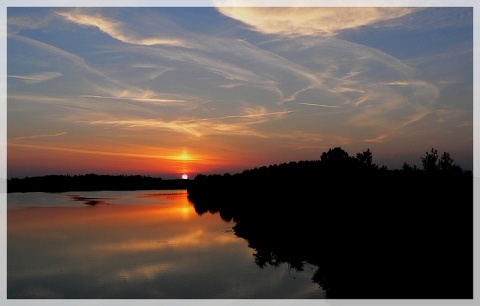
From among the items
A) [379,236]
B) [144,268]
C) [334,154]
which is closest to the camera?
[379,236]

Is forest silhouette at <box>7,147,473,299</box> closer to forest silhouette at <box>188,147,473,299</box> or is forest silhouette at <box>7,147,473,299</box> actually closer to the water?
forest silhouette at <box>188,147,473,299</box>

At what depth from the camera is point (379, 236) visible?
2539 cm

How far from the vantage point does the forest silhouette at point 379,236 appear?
18406 millimetres

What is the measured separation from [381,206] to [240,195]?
54391mm

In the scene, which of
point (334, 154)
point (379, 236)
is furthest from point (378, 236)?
point (334, 154)

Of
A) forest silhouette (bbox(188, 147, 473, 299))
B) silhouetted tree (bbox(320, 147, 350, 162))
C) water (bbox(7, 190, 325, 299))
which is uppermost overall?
silhouetted tree (bbox(320, 147, 350, 162))

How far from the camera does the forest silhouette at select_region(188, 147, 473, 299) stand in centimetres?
1841

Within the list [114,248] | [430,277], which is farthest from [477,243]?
[114,248]

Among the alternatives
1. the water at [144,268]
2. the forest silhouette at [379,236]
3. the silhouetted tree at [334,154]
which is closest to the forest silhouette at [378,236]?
the forest silhouette at [379,236]

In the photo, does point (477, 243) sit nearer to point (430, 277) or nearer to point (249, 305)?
point (430, 277)

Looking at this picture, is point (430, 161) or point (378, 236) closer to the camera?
point (378, 236)

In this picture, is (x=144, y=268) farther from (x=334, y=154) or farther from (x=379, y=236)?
(x=334, y=154)

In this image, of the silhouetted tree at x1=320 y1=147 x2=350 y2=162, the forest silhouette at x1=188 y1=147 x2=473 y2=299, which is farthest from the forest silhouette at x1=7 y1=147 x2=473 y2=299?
the silhouetted tree at x1=320 y1=147 x2=350 y2=162

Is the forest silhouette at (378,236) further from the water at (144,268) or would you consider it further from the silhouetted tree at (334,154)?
the silhouetted tree at (334,154)
